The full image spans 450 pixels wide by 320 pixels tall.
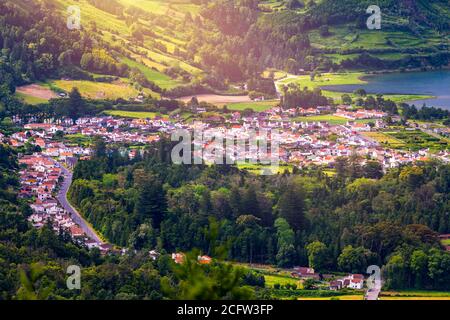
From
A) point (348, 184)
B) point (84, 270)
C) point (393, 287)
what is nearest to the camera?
point (84, 270)

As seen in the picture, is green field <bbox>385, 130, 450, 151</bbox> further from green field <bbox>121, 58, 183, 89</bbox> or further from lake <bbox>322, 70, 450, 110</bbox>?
green field <bbox>121, 58, 183, 89</bbox>

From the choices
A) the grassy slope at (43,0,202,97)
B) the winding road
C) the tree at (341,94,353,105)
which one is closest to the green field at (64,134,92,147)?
the grassy slope at (43,0,202,97)

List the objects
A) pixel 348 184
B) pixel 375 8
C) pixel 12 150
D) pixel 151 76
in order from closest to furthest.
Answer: pixel 348 184 < pixel 12 150 < pixel 151 76 < pixel 375 8

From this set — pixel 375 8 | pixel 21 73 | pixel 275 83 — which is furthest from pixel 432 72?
pixel 21 73

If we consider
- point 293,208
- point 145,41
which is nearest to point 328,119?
point 145,41

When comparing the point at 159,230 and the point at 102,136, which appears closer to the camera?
the point at 159,230

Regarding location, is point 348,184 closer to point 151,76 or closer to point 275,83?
point 151,76
